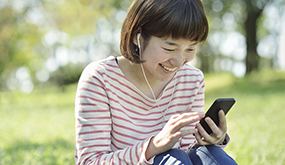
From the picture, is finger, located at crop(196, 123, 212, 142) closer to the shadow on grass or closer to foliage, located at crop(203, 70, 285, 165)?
foliage, located at crop(203, 70, 285, 165)

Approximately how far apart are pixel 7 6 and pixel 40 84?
15.7ft

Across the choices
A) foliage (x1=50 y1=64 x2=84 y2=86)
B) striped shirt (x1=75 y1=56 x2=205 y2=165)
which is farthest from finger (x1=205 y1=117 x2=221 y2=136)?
foliage (x1=50 y1=64 x2=84 y2=86)

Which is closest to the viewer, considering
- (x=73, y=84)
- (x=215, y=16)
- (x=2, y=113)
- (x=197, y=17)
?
(x=197, y=17)

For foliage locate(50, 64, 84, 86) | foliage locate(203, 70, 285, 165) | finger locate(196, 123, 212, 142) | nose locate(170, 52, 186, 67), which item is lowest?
foliage locate(50, 64, 84, 86)

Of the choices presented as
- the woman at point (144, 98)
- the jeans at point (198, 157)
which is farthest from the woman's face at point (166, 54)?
the jeans at point (198, 157)

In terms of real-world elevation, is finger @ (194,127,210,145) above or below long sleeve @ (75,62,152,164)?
below

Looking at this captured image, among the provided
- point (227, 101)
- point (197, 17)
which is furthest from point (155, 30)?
point (227, 101)

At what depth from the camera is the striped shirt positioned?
1774mm

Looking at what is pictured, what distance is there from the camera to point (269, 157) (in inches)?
123

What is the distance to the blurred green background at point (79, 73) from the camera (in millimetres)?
3947

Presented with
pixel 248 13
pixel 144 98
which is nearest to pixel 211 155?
pixel 144 98

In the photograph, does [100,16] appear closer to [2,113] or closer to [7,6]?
[7,6]

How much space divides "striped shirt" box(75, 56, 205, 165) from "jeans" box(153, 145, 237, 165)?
0.09 m

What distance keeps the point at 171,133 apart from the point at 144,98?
0.52 m
